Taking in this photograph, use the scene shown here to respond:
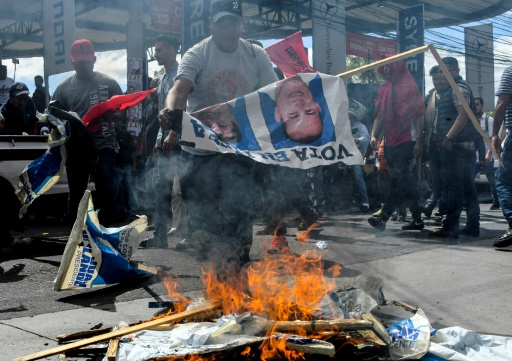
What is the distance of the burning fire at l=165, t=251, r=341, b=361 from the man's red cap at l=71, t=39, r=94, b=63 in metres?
3.81

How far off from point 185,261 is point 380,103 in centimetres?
381

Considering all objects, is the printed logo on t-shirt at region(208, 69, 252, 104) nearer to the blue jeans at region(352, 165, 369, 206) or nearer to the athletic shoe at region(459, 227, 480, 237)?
the athletic shoe at region(459, 227, 480, 237)

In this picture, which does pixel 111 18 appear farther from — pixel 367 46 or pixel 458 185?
pixel 367 46

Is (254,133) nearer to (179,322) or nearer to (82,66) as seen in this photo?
(179,322)

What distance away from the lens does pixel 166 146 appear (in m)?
4.60

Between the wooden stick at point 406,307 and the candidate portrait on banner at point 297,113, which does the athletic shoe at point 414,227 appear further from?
the wooden stick at point 406,307

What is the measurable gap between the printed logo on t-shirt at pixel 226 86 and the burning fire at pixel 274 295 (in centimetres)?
140

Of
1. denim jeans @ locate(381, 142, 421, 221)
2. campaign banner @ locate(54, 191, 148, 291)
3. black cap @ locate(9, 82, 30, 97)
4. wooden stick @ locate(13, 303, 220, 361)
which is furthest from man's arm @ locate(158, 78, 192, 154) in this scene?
black cap @ locate(9, 82, 30, 97)

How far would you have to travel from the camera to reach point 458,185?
7211mm

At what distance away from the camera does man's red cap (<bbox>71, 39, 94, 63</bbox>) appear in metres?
6.81

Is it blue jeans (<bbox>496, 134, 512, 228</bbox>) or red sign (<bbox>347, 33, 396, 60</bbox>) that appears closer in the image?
blue jeans (<bbox>496, 134, 512, 228</bbox>)

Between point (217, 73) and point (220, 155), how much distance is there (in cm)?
64

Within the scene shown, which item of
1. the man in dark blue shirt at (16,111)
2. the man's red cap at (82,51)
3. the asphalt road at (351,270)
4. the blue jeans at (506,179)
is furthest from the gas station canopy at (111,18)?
the asphalt road at (351,270)

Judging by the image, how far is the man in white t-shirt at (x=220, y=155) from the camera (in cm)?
435
